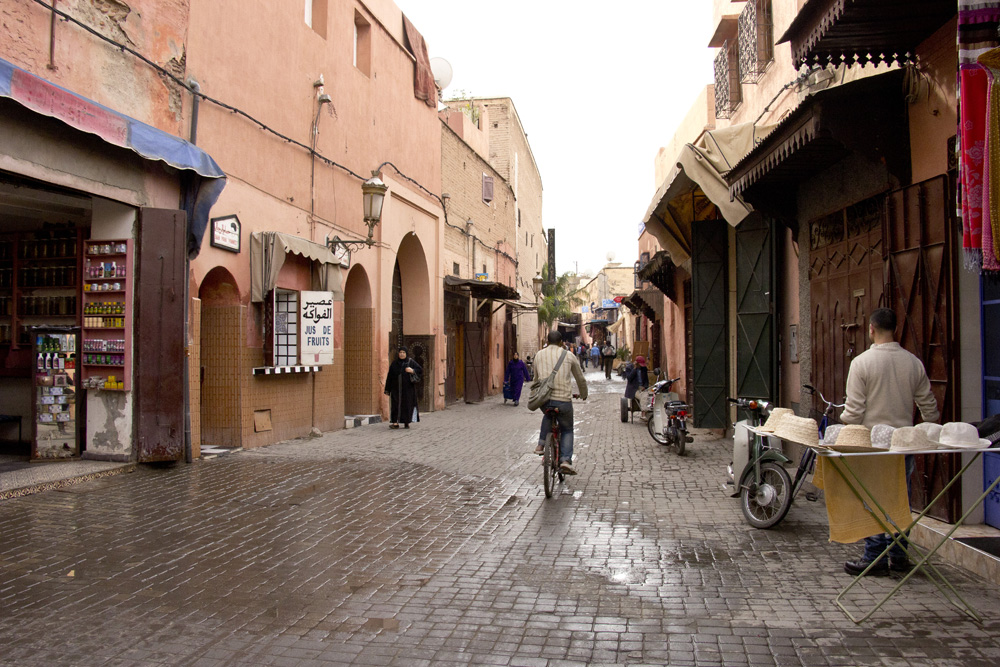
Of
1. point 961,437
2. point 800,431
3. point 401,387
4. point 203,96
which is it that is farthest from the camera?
point 401,387

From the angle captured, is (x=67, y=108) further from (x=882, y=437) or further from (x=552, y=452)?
(x=882, y=437)

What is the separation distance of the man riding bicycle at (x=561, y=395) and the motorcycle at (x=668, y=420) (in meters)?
3.03

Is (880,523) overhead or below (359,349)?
below

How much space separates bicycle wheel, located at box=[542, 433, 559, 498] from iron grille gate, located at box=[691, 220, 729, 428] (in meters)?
5.14

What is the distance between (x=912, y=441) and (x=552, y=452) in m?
4.27

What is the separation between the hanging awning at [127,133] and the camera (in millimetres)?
6629

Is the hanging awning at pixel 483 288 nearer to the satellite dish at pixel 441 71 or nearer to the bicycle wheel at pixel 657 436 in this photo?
the satellite dish at pixel 441 71

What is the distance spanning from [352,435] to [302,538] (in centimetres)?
731

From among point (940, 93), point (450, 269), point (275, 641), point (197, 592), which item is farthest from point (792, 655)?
point (450, 269)

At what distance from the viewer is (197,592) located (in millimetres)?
4586

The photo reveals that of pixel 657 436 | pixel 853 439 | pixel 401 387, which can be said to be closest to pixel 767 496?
pixel 853 439

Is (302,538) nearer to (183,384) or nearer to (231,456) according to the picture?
(183,384)

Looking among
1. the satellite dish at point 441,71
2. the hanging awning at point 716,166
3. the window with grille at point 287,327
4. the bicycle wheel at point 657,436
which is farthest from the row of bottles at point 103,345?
the satellite dish at point 441,71

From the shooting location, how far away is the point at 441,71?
23312 mm
